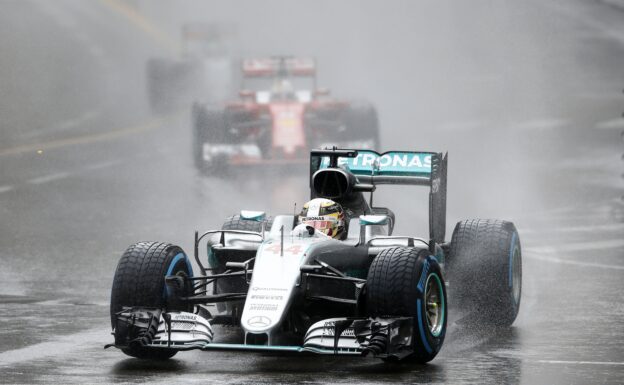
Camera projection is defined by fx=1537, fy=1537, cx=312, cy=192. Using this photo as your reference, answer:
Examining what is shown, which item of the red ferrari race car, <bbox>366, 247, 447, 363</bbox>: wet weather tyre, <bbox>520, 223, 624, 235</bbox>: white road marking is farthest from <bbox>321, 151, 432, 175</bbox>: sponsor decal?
the red ferrari race car

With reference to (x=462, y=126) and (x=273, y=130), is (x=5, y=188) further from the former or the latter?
(x=462, y=126)

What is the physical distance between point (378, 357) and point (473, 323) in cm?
306

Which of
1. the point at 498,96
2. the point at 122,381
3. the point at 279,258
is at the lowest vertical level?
the point at 122,381

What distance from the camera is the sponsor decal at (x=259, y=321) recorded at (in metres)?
11.6

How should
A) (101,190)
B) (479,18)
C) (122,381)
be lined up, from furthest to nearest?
(479,18) < (101,190) < (122,381)

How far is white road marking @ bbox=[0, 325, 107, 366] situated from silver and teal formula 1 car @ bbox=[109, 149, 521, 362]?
0.69 meters

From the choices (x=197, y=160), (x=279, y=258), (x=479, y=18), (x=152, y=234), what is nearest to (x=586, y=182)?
(x=197, y=160)

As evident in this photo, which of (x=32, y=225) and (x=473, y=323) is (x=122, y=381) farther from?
(x=32, y=225)

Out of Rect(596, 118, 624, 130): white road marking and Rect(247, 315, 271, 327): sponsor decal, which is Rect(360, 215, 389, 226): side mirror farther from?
Rect(596, 118, 624, 130): white road marking

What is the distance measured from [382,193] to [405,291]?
1367 centimetres

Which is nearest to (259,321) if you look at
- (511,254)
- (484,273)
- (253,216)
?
(253,216)

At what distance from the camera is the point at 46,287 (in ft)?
54.5

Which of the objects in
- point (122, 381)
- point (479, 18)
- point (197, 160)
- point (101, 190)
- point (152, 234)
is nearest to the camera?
point (122, 381)

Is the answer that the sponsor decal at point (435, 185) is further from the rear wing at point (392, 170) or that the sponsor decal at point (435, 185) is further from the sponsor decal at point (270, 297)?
the sponsor decal at point (270, 297)
